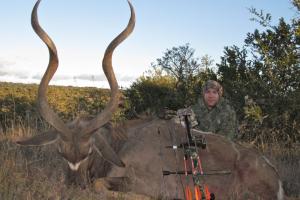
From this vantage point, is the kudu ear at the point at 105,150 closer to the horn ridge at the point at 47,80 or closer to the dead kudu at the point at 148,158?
the dead kudu at the point at 148,158

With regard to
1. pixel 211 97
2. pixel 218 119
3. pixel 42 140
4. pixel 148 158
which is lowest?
pixel 148 158

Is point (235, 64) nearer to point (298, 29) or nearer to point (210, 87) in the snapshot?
point (298, 29)

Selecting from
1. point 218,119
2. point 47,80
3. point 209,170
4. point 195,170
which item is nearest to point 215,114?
point 218,119

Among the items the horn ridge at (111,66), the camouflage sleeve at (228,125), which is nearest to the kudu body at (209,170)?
the horn ridge at (111,66)

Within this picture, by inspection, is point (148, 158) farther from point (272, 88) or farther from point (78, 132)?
point (272, 88)

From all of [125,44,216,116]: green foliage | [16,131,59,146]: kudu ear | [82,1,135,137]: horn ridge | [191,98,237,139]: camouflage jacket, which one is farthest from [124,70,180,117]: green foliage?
[16,131,59,146]: kudu ear

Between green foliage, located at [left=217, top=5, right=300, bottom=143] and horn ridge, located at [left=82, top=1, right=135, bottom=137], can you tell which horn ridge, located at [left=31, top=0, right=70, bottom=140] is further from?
green foliage, located at [left=217, top=5, right=300, bottom=143]

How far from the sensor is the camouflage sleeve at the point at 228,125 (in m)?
6.57

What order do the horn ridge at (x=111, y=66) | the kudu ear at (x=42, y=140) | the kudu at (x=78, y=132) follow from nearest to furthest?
the kudu at (x=78, y=132) < the kudu ear at (x=42, y=140) < the horn ridge at (x=111, y=66)

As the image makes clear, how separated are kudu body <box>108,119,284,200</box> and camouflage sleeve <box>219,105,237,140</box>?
1266 mm

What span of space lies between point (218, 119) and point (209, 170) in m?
1.76

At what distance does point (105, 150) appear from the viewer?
16.6 feet

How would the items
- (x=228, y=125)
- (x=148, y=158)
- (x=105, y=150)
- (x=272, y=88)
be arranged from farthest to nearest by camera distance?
(x=272, y=88)
(x=228, y=125)
(x=148, y=158)
(x=105, y=150)

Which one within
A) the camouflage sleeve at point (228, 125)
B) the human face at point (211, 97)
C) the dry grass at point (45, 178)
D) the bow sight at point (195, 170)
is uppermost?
the human face at point (211, 97)
